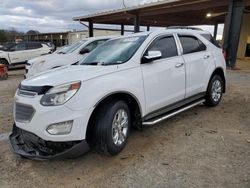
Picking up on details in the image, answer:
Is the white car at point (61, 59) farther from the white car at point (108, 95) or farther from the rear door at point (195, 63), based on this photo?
the rear door at point (195, 63)

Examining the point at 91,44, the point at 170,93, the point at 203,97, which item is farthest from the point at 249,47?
the point at 170,93

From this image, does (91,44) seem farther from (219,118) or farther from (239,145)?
(239,145)

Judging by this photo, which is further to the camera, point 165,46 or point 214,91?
point 214,91

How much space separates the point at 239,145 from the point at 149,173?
168 cm

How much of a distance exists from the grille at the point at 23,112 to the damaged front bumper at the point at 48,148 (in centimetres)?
18

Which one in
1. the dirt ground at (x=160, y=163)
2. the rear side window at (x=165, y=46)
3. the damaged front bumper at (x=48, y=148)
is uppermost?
the rear side window at (x=165, y=46)

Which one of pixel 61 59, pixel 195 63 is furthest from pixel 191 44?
pixel 61 59

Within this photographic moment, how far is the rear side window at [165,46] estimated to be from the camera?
175 inches

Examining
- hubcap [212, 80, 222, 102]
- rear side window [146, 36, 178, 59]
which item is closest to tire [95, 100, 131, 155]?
rear side window [146, 36, 178, 59]

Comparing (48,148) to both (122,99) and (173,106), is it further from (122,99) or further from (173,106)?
(173,106)

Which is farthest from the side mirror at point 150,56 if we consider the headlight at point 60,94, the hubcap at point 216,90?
the hubcap at point 216,90

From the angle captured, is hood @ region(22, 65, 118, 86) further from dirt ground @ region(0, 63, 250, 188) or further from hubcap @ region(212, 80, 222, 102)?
hubcap @ region(212, 80, 222, 102)

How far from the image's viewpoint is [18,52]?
52.8 ft

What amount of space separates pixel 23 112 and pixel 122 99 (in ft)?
4.57
